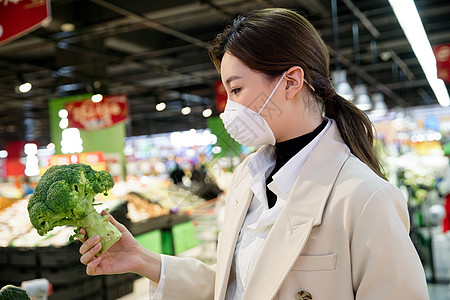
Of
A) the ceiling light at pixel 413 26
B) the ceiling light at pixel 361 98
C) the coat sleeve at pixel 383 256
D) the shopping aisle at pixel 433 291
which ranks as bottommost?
the shopping aisle at pixel 433 291

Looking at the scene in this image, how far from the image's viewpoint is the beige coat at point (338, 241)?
1115 millimetres

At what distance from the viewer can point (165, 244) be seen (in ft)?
16.1

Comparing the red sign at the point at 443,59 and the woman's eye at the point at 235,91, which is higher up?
the red sign at the point at 443,59

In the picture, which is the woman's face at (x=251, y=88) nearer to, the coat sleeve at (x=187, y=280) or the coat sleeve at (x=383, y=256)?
the coat sleeve at (x=383, y=256)

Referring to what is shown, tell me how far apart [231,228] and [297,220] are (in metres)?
0.32

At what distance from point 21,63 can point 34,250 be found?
396 inches

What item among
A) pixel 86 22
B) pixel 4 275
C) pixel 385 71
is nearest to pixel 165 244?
pixel 4 275

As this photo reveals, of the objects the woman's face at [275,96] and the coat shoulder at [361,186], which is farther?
the woman's face at [275,96]

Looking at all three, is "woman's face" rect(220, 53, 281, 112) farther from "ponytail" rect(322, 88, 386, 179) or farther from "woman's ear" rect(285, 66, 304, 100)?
"ponytail" rect(322, 88, 386, 179)

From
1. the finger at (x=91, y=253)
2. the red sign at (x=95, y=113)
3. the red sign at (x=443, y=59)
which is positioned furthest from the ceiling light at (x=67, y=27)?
the finger at (x=91, y=253)

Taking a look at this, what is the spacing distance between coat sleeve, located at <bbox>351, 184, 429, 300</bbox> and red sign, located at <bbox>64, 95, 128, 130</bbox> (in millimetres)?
8009

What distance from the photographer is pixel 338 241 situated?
1172mm

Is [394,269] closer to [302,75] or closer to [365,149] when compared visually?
[365,149]

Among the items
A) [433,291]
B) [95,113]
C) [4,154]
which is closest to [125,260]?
[433,291]
